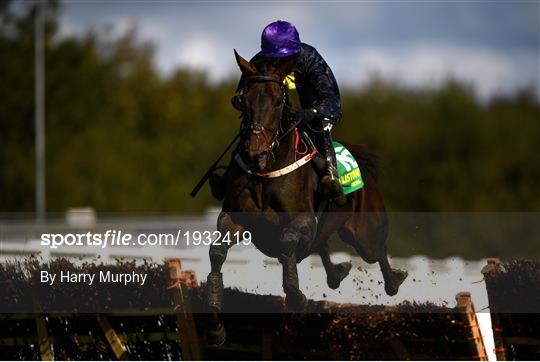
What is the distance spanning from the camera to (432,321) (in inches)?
368

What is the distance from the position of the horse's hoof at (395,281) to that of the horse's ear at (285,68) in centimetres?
233

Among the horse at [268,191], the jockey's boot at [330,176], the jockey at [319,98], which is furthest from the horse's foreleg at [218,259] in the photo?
the jockey's boot at [330,176]

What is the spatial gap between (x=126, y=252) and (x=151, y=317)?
5.42 ft

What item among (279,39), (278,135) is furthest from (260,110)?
(279,39)

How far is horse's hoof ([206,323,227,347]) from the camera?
8930 mm

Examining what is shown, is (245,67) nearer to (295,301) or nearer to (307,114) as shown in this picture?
(307,114)

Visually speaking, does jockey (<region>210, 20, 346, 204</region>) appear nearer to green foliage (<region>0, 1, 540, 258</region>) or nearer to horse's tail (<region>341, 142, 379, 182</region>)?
horse's tail (<region>341, 142, 379, 182</region>)

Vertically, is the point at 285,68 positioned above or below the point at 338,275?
above

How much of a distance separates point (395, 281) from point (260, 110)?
250 cm

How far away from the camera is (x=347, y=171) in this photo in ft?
32.3

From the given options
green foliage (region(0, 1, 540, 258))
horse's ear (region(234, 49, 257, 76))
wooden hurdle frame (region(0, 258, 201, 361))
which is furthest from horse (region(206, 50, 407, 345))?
green foliage (region(0, 1, 540, 258))

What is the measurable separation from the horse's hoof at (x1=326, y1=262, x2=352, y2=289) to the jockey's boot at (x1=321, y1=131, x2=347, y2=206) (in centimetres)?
78

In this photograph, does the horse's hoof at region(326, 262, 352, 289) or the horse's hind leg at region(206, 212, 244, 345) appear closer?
the horse's hind leg at region(206, 212, 244, 345)

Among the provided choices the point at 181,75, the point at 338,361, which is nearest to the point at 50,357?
the point at 338,361
